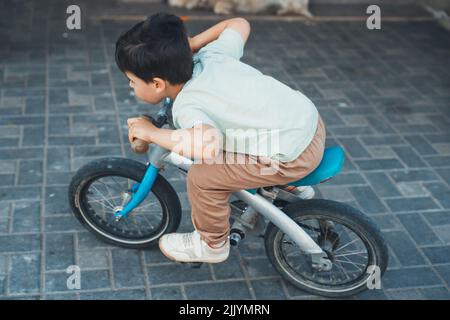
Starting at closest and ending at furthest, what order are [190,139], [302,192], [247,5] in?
[190,139] → [302,192] → [247,5]

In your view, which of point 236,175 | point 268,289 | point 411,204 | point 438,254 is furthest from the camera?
point 411,204

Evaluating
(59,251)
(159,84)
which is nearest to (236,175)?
(159,84)

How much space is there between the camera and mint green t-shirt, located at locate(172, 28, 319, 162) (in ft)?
8.55

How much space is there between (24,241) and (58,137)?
1.16 meters

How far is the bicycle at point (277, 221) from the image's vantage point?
2.92 metres

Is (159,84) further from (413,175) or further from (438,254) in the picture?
(413,175)

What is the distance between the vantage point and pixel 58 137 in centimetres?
441

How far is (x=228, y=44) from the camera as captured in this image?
289cm

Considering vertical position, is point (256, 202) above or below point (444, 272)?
above

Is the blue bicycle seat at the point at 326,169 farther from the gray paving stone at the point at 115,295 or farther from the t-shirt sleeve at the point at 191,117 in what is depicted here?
the gray paving stone at the point at 115,295

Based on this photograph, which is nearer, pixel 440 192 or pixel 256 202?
pixel 256 202

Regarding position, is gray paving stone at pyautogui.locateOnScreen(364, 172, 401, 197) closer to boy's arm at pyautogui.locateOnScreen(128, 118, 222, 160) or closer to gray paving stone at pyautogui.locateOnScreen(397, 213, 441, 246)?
gray paving stone at pyautogui.locateOnScreen(397, 213, 441, 246)

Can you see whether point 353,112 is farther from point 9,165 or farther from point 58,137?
point 9,165

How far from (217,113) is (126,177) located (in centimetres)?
77
